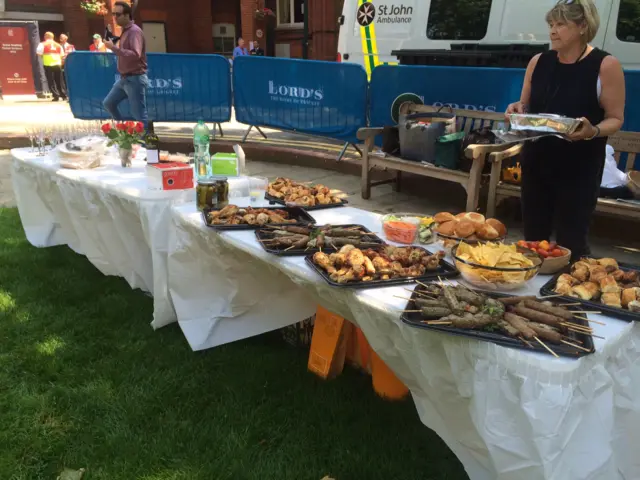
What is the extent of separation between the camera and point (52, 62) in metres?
16.1

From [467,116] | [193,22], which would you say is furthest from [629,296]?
[193,22]

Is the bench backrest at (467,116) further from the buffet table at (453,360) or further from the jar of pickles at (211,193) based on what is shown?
the jar of pickles at (211,193)

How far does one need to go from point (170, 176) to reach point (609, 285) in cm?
248

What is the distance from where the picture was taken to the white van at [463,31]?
607 cm

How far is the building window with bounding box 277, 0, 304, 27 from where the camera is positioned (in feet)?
73.8

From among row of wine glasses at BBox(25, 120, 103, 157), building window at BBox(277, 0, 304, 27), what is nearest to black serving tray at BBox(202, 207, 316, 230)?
row of wine glasses at BBox(25, 120, 103, 157)

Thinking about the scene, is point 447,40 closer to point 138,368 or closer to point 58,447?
point 138,368

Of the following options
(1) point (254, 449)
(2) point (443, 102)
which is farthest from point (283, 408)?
(2) point (443, 102)

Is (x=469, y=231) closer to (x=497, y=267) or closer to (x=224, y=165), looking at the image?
(x=497, y=267)

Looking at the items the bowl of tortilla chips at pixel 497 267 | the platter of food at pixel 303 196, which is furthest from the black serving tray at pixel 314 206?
the bowl of tortilla chips at pixel 497 267

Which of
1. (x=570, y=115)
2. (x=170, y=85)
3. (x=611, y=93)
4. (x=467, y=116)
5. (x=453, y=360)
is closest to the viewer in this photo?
(x=453, y=360)

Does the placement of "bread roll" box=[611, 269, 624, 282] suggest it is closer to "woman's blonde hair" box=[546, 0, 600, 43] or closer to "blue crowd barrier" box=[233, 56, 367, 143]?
"woman's blonde hair" box=[546, 0, 600, 43]

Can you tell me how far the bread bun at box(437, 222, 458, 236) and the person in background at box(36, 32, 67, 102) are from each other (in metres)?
16.2

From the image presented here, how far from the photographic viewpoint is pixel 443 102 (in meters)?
6.82
